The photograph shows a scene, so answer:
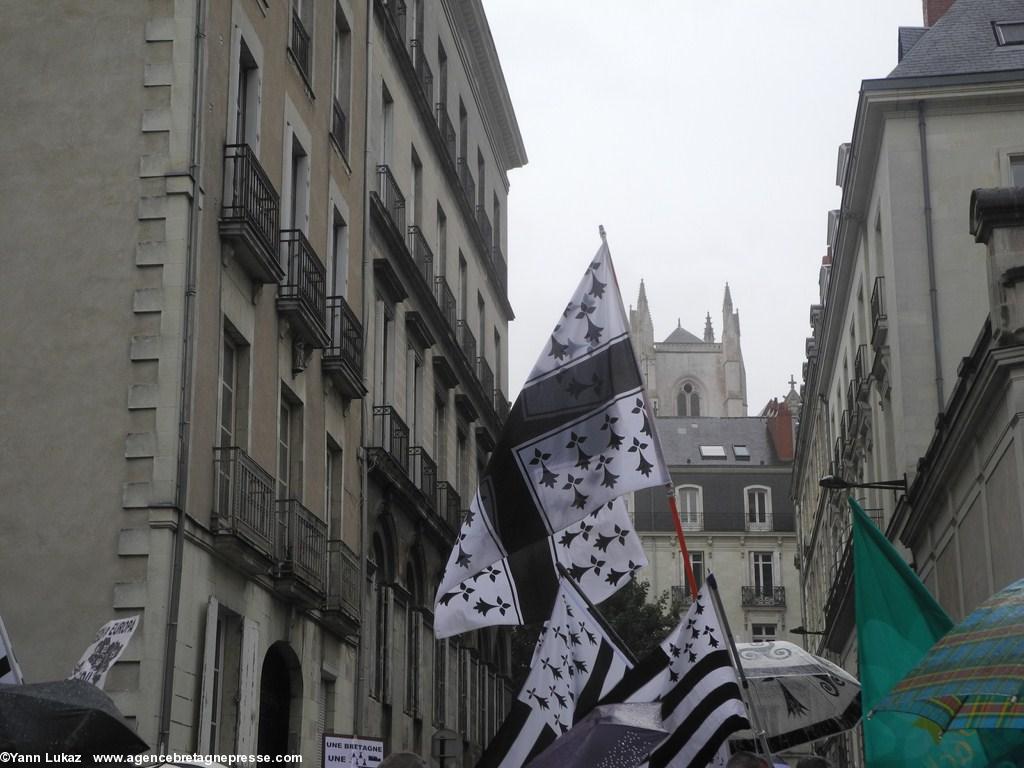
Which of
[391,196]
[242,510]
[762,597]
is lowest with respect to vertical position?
[242,510]

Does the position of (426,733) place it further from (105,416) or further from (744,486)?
(744,486)

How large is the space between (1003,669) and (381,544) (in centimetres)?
2145

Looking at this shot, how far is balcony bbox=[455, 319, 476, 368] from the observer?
36.7m

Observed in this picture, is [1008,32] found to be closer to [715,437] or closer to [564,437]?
[564,437]


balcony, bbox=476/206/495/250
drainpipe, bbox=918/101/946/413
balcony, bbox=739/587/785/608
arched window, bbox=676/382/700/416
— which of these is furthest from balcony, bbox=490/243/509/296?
arched window, bbox=676/382/700/416

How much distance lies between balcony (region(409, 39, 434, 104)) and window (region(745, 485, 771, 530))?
50651 millimetres

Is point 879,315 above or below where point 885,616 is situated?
above

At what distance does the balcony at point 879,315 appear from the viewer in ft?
108

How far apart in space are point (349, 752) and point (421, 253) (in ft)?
56.2

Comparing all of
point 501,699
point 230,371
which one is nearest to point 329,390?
point 230,371

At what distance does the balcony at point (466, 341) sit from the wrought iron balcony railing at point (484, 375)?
59 centimetres

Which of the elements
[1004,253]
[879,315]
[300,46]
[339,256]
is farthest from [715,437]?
[1004,253]

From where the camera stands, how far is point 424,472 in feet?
103

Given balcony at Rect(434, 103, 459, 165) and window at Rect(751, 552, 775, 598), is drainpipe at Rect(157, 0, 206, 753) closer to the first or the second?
balcony at Rect(434, 103, 459, 165)
